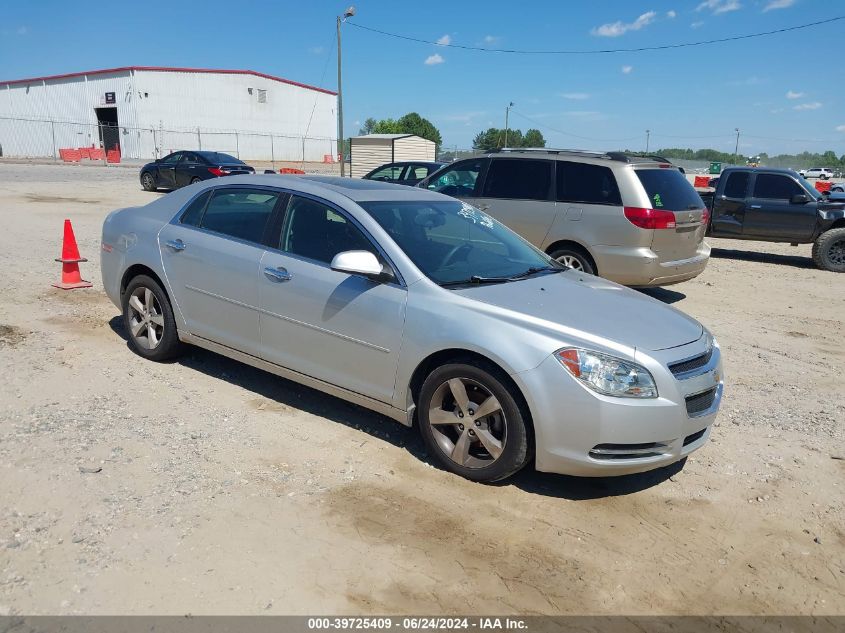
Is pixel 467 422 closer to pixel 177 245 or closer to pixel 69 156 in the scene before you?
pixel 177 245

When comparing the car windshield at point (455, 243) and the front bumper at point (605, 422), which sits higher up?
the car windshield at point (455, 243)

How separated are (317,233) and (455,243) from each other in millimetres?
931

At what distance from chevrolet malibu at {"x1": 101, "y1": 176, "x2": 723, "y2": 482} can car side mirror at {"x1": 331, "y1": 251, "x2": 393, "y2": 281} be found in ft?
0.04

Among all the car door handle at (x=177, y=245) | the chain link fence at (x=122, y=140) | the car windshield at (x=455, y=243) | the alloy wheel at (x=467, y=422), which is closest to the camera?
the alloy wheel at (x=467, y=422)

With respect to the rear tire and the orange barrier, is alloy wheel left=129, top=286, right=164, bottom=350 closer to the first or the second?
the rear tire

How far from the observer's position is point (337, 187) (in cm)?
487

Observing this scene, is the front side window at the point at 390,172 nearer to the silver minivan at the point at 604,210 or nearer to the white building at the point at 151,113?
the silver minivan at the point at 604,210

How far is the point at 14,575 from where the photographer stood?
9.57ft

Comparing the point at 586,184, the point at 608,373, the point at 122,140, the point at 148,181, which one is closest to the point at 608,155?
the point at 586,184

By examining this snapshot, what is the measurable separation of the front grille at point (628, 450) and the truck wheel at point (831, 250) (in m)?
10.7

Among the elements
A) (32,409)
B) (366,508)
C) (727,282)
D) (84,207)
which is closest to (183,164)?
(84,207)

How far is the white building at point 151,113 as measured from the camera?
50.7 m

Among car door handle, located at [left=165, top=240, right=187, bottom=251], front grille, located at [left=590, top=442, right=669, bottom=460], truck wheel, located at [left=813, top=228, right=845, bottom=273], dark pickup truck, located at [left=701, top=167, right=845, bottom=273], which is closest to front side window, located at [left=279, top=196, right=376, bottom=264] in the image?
car door handle, located at [left=165, top=240, right=187, bottom=251]

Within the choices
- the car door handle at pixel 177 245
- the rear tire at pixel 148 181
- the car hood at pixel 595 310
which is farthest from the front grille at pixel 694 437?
the rear tire at pixel 148 181
